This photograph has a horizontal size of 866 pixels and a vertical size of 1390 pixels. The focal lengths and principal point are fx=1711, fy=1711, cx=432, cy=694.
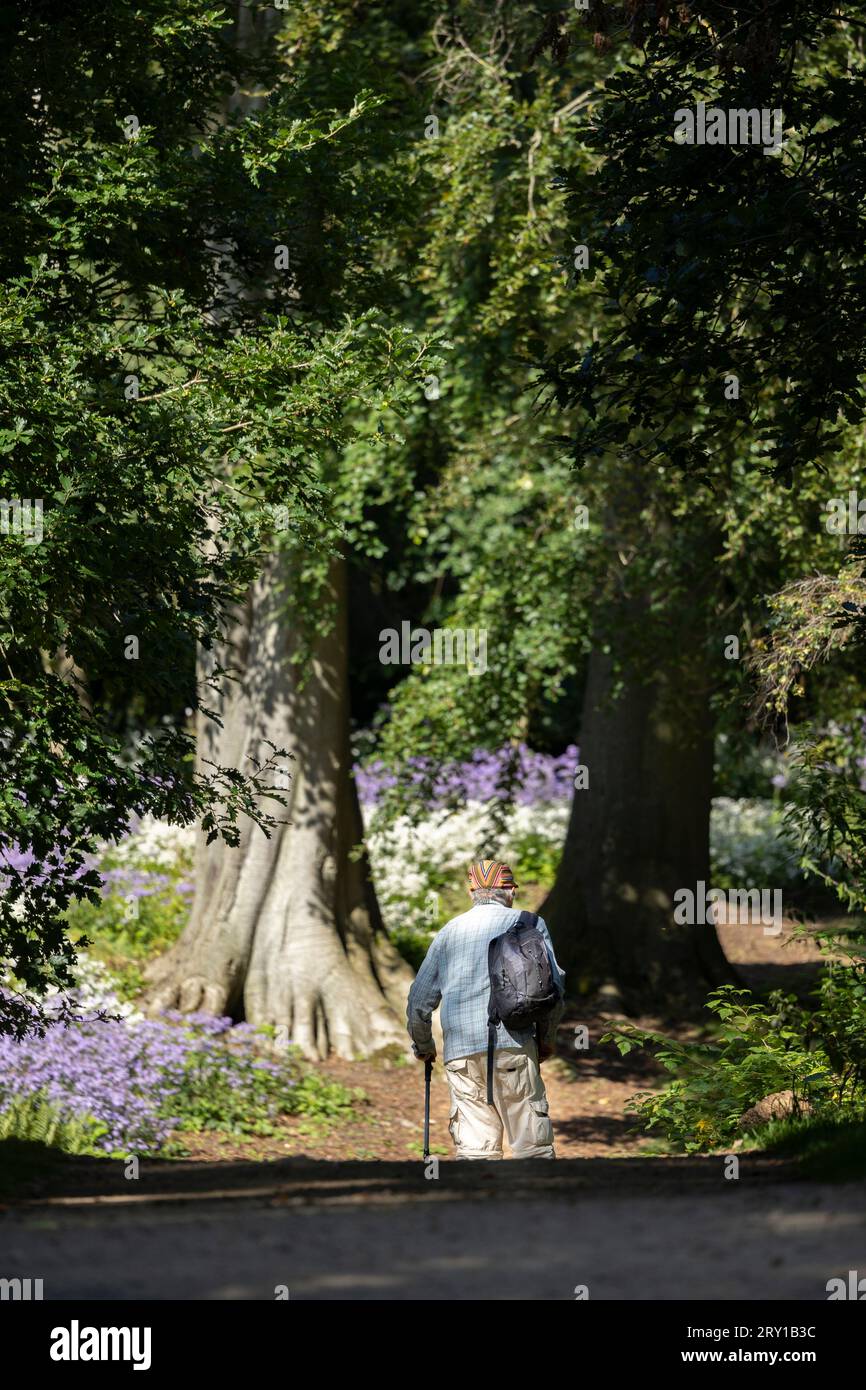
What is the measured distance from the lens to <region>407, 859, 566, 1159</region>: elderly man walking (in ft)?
24.2

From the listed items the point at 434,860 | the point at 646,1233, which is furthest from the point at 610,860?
the point at 646,1233

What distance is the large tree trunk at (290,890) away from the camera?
1310 cm

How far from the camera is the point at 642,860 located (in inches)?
582

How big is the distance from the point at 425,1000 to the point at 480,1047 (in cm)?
36

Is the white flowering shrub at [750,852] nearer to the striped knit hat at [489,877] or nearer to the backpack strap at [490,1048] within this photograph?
the striped knit hat at [489,877]

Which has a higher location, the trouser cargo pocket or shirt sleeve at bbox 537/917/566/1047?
shirt sleeve at bbox 537/917/566/1047

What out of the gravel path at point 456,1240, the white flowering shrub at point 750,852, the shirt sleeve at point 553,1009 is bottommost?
the gravel path at point 456,1240

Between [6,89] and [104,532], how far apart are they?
2.24 meters

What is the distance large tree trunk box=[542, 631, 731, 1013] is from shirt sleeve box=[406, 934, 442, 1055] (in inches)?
283

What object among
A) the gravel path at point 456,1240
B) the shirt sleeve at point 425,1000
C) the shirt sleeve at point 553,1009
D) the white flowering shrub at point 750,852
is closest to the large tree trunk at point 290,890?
the shirt sleeve at point 425,1000

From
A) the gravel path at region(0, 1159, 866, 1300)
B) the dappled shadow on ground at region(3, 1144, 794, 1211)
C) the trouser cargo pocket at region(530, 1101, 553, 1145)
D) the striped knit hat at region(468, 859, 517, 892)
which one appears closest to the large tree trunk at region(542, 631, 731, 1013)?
the striped knit hat at region(468, 859, 517, 892)

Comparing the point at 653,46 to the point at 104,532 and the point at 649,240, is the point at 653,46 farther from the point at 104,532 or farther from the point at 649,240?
the point at 104,532

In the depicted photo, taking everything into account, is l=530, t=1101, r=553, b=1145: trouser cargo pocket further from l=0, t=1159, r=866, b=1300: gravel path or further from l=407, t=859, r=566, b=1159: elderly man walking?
l=0, t=1159, r=866, b=1300: gravel path

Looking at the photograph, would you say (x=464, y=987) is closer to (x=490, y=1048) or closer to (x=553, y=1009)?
(x=490, y=1048)
